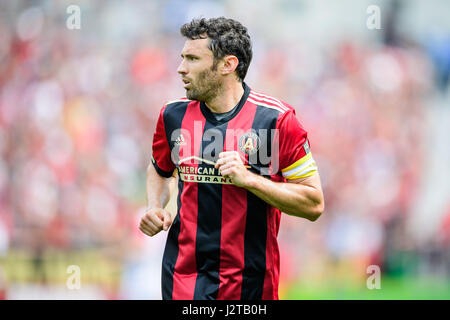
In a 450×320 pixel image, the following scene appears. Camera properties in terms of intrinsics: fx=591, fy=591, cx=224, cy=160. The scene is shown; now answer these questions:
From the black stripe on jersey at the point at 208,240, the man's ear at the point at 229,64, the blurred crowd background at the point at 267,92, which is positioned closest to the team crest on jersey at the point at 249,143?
the black stripe on jersey at the point at 208,240

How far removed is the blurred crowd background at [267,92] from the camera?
639 cm

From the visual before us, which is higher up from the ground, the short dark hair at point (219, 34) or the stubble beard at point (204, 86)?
the short dark hair at point (219, 34)

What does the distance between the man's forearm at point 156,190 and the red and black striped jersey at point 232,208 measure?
0.72 ft

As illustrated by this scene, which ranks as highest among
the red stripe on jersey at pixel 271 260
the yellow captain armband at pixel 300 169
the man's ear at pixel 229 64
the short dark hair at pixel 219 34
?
the short dark hair at pixel 219 34

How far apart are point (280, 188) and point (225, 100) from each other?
0.53 m

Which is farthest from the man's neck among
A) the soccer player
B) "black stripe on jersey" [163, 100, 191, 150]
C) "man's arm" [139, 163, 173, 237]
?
"man's arm" [139, 163, 173, 237]

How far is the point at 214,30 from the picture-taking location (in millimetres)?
2842

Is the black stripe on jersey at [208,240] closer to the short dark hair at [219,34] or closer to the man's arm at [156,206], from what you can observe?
the man's arm at [156,206]

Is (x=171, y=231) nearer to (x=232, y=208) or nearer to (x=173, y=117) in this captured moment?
(x=232, y=208)

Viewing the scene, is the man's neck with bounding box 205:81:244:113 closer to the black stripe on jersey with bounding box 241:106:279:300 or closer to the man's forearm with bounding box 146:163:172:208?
the black stripe on jersey with bounding box 241:106:279:300

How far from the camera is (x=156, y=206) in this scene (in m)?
3.00

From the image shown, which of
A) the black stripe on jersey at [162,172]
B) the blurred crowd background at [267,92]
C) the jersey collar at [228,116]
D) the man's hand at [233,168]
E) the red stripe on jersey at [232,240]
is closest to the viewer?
the man's hand at [233,168]

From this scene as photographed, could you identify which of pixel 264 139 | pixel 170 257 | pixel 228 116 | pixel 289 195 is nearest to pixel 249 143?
pixel 264 139

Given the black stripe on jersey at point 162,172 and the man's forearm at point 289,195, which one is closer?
the man's forearm at point 289,195
